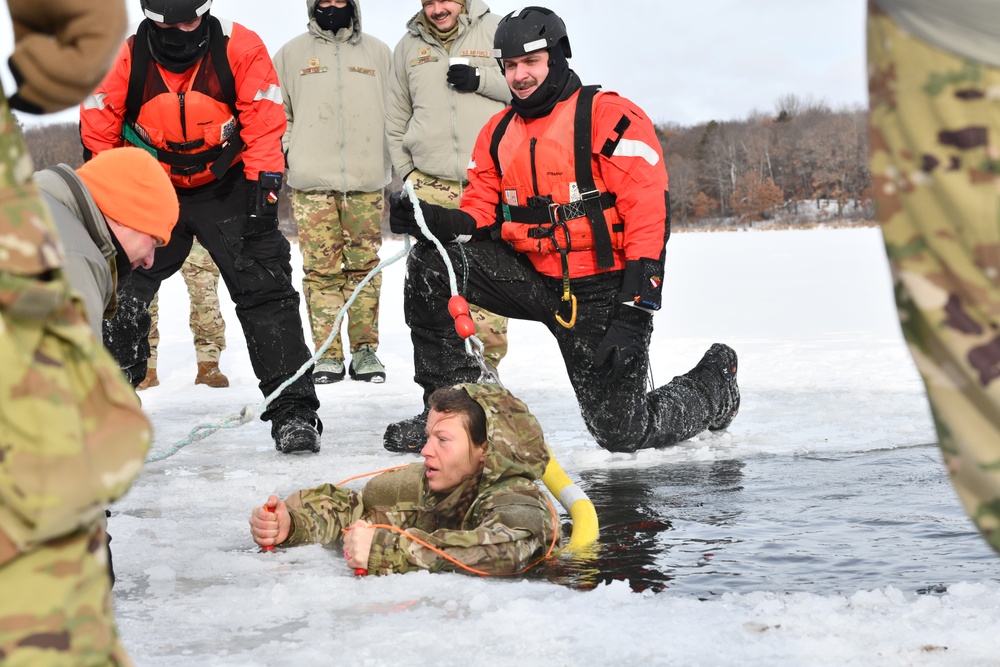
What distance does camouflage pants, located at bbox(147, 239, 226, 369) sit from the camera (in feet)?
27.1

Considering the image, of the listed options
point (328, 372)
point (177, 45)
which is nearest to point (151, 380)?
point (328, 372)

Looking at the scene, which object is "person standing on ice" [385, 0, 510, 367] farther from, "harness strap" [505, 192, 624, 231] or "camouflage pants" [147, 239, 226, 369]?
"harness strap" [505, 192, 624, 231]

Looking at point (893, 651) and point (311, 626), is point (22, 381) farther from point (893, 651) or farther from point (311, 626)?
point (893, 651)

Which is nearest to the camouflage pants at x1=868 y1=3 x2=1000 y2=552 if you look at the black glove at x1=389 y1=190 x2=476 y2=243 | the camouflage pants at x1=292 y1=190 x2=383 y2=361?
the black glove at x1=389 y1=190 x2=476 y2=243

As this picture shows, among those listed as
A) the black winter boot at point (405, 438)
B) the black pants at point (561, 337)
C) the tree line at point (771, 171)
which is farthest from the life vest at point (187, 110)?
the tree line at point (771, 171)

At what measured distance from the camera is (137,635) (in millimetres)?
3018

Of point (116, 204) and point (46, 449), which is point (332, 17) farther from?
point (46, 449)

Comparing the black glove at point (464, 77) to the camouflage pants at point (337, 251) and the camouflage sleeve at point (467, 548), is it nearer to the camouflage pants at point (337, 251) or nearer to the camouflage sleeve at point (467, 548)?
the camouflage pants at point (337, 251)

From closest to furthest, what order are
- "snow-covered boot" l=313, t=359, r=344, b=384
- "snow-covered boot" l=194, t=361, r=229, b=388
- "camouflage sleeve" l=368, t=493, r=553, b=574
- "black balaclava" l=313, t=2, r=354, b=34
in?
"camouflage sleeve" l=368, t=493, r=553, b=574, "black balaclava" l=313, t=2, r=354, b=34, "snow-covered boot" l=313, t=359, r=344, b=384, "snow-covered boot" l=194, t=361, r=229, b=388

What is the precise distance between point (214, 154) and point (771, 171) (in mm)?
86137

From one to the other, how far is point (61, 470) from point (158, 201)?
1489mm

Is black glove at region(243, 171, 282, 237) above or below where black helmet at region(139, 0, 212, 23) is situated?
below

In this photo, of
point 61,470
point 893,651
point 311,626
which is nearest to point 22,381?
point 61,470

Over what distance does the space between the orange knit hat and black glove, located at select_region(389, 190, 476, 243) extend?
7.45ft
